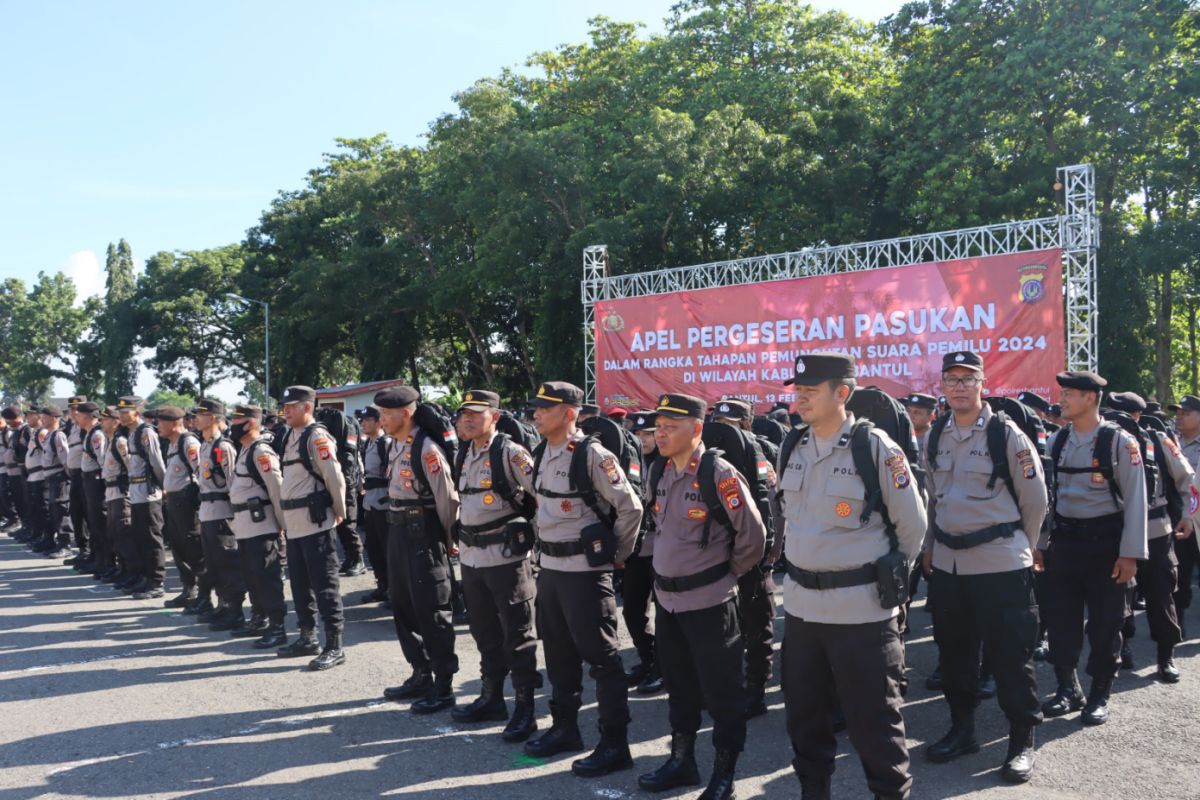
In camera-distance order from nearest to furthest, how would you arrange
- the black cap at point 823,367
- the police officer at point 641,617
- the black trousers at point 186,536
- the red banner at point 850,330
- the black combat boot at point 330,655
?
the black cap at point 823,367, the police officer at point 641,617, the black combat boot at point 330,655, the black trousers at point 186,536, the red banner at point 850,330

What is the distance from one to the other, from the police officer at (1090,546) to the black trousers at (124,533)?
29.2 feet

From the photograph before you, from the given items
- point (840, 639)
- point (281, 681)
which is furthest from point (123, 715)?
point (840, 639)

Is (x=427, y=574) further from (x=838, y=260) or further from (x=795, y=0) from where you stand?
(x=795, y=0)

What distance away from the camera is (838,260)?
15352mm

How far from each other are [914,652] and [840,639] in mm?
3839

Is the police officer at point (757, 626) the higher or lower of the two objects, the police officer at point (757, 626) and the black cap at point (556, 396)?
the lower

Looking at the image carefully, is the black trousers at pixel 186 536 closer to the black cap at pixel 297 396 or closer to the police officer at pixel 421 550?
the black cap at pixel 297 396

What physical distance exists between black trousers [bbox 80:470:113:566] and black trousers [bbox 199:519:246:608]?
3497 mm

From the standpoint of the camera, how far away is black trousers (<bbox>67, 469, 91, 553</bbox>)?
11789 millimetres

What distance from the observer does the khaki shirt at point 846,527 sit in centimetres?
352

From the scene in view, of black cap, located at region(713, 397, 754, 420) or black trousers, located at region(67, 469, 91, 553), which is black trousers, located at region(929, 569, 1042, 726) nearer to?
black cap, located at region(713, 397, 754, 420)

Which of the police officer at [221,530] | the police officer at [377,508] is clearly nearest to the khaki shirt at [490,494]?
the police officer at [221,530]

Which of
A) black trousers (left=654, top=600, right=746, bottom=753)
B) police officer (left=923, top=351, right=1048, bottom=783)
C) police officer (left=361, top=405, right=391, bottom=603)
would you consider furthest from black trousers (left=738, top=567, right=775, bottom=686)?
police officer (left=361, top=405, right=391, bottom=603)

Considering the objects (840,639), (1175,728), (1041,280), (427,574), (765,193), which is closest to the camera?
(840,639)
